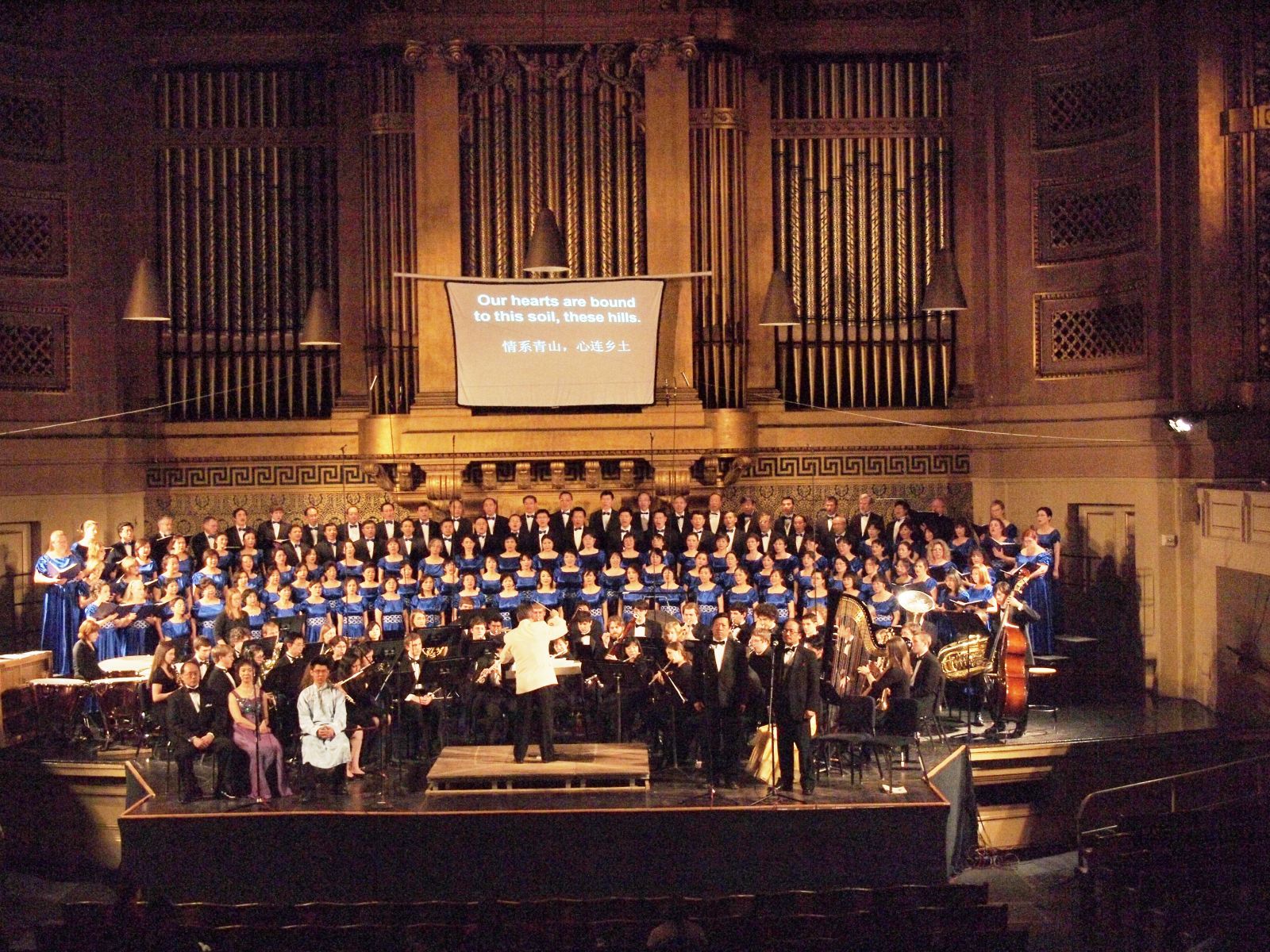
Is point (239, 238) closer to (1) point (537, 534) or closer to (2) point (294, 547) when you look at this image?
(2) point (294, 547)

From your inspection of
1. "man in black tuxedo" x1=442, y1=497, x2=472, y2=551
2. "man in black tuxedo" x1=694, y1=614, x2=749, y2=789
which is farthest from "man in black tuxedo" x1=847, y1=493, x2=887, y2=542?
"man in black tuxedo" x1=694, y1=614, x2=749, y2=789

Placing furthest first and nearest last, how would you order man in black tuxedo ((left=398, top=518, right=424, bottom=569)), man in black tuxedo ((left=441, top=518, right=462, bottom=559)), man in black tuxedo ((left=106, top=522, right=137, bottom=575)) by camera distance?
man in black tuxedo ((left=441, top=518, right=462, bottom=559))
man in black tuxedo ((left=398, top=518, right=424, bottom=569))
man in black tuxedo ((left=106, top=522, right=137, bottom=575))

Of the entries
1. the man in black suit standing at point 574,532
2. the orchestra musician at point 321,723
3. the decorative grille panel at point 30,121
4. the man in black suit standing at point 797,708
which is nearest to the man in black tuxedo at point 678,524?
the man in black suit standing at point 574,532

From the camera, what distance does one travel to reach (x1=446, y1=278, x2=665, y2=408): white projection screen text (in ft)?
48.5

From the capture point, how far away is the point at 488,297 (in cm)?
1479

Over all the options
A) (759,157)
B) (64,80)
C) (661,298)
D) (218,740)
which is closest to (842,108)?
(759,157)

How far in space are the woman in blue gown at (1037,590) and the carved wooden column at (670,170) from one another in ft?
12.1

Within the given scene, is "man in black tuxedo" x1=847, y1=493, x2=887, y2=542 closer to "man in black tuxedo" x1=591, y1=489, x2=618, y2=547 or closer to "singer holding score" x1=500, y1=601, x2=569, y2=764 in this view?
"man in black tuxedo" x1=591, y1=489, x2=618, y2=547

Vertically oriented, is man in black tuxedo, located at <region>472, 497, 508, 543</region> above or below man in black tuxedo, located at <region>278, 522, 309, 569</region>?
above

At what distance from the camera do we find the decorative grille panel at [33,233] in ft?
50.3

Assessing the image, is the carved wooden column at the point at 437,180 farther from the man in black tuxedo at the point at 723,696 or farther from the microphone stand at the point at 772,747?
the microphone stand at the point at 772,747

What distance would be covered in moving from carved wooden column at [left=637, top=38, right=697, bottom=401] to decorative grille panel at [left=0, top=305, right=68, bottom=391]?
19.4ft

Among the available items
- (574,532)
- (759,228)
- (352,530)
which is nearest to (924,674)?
(574,532)

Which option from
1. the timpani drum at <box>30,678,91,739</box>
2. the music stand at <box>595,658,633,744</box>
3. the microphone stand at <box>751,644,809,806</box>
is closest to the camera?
the microphone stand at <box>751,644,809,806</box>
